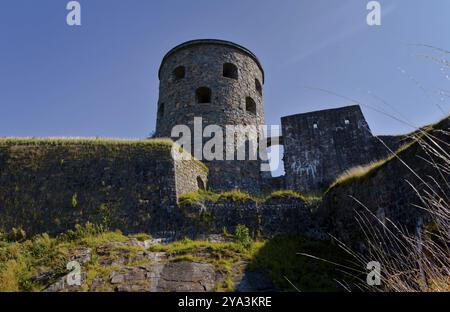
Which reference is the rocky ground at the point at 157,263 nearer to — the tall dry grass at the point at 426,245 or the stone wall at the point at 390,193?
the stone wall at the point at 390,193

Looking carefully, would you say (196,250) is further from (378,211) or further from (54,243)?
(378,211)

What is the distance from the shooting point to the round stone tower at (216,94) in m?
16.1

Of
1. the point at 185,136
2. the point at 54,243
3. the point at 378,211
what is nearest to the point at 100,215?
the point at 54,243

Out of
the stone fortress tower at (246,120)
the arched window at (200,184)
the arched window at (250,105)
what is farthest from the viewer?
the arched window at (250,105)

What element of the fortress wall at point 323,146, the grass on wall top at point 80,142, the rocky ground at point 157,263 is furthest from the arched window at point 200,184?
the fortress wall at point 323,146

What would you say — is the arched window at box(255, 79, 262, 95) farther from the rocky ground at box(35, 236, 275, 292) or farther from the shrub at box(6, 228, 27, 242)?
the shrub at box(6, 228, 27, 242)

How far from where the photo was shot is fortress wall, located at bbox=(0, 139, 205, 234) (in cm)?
1117

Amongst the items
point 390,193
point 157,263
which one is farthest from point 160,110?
point 390,193

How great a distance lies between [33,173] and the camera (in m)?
12.1

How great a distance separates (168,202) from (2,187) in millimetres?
5296

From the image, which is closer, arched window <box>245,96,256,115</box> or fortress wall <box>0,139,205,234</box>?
fortress wall <box>0,139,205,234</box>

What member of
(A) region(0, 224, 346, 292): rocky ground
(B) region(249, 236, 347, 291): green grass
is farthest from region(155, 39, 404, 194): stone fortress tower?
(A) region(0, 224, 346, 292): rocky ground

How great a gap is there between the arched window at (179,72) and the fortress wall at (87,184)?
630 centimetres

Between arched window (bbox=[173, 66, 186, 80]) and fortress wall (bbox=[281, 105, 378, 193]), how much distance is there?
5.53 metres
